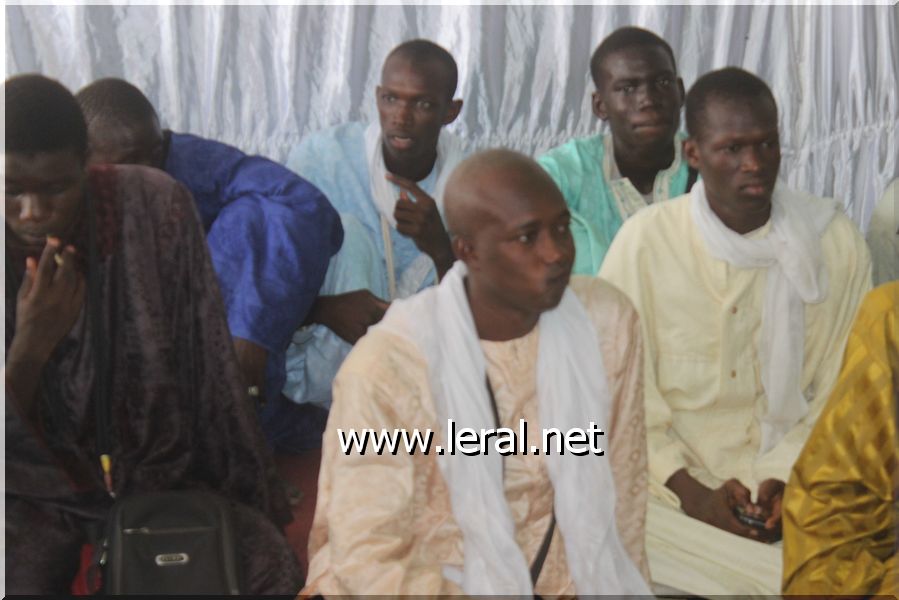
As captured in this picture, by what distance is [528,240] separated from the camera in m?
1.75

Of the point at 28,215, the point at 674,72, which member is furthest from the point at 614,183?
the point at 28,215

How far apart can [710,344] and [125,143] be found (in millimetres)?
1109

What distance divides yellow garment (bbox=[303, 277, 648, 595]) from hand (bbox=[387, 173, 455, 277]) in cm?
41

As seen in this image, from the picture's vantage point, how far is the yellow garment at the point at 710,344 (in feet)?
7.01

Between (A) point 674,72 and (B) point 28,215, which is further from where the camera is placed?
(A) point 674,72

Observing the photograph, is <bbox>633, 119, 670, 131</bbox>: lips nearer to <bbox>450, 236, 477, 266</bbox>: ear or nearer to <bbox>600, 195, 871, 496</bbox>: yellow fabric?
<bbox>600, 195, 871, 496</bbox>: yellow fabric

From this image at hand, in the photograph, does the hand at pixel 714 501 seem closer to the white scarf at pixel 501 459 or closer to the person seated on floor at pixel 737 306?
the person seated on floor at pixel 737 306

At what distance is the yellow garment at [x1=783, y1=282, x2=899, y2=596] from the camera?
69.0 inches

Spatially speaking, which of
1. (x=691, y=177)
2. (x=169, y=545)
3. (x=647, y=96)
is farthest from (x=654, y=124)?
(x=169, y=545)

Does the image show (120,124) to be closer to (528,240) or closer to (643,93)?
(528,240)

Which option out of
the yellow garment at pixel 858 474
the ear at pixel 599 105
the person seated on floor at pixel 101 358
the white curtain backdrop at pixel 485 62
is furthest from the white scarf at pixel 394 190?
the yellow garment at pixel 858 474

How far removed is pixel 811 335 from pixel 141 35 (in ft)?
4.54

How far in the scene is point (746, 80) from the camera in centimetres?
220

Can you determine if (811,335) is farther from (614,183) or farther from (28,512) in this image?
(28,512)
